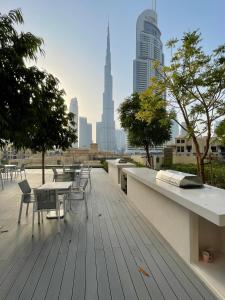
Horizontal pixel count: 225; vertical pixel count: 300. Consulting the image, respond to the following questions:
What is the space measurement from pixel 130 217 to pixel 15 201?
3.35 metres

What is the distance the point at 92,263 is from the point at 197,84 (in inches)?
182

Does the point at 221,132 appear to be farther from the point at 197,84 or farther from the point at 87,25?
the point at 87,25

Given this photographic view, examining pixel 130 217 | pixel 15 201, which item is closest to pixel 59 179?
pixel 15 201

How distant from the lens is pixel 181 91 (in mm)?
6211

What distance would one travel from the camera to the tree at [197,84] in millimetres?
5969

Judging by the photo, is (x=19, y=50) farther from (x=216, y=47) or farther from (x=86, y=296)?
(x=216, y=47)

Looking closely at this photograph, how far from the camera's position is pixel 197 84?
5984 millimetres

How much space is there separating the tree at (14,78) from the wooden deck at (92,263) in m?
1.57

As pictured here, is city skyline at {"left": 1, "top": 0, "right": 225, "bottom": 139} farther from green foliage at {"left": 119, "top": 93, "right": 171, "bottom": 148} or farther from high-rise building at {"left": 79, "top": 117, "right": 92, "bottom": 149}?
high-rise building at {"left": 79, "top": 117, "right": 92, "bottom": 149}

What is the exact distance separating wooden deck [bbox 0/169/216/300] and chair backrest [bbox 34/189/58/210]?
0.42 m

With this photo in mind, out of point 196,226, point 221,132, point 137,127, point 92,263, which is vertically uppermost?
point 137,127

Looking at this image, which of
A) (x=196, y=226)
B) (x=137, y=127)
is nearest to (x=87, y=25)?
(x=137, y=127)

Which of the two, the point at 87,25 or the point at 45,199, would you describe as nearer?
the point at 45,199

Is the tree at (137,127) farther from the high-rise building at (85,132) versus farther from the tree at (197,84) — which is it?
the high-rise building at (85,132)
